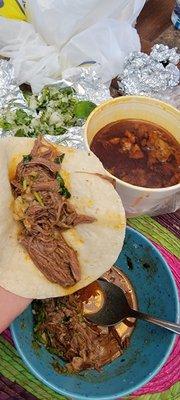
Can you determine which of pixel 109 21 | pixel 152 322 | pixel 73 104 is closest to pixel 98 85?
pixel 73 104

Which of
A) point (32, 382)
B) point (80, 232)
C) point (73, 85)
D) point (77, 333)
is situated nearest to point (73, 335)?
point (77, 333)

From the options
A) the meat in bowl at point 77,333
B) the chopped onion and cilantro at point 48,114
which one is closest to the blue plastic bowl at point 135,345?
the meat in bowl at point 77,333

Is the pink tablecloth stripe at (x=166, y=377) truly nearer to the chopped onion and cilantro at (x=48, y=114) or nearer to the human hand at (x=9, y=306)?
the human hand at (x=9, y=306)

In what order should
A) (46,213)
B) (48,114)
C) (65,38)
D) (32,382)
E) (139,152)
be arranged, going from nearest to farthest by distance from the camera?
(46,213)
(32,382)
(139,152)
(48,114)
(65,38)

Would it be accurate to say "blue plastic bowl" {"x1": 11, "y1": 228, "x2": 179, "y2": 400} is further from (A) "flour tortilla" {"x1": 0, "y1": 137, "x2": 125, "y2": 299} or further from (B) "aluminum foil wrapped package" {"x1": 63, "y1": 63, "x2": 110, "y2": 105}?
(B) "aluminum foil wrapped package" {"x1": 63, "y1": 63, "x2": 110, "y2": 105}

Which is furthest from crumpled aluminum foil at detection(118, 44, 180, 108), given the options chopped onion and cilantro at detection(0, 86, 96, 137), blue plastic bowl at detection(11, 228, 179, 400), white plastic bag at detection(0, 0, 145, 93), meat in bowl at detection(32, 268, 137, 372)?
meat in bowl at detection(32, 268, 137, 372)

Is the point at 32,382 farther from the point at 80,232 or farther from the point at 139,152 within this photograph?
the point at 139,152
